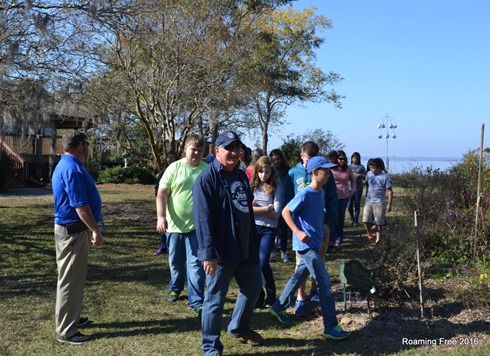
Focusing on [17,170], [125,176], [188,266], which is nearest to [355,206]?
[188,266]

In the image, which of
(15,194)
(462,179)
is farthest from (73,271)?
(15,194)

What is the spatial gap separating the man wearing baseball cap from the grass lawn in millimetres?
477

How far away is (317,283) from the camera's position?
468 centimetres

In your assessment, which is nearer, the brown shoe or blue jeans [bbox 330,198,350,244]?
the brown shoe

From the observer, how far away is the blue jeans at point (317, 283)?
4.61 metres

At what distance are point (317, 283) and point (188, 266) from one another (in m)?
1.45

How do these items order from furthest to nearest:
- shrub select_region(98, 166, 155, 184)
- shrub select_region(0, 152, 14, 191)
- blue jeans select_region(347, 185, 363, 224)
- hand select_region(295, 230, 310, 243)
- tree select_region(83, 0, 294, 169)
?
shrub select_region(98, 166, 155, 184)
shrub select_region(0, 152, 14, 191)
tree select_region(83, 0, 294, 169)
blue jeans select_region(347, 185, 363, 224)
hand select_region(295, 230, 310, 243)

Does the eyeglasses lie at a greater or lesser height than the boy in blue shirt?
greater

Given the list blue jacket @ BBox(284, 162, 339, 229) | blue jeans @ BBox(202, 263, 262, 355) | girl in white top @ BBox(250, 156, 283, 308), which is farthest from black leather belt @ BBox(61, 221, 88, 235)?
blue jacket @ BBox(284, 162, 339, 229)

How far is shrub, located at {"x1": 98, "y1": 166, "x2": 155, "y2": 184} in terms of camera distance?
24.2 meters

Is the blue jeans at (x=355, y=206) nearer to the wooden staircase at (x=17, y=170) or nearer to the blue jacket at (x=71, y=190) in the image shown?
the blue jacket at (x=71, y=190)

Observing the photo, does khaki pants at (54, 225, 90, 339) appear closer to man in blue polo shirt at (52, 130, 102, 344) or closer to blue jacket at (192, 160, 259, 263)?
man in blue polo shirt at (52, 130, 102, 344)

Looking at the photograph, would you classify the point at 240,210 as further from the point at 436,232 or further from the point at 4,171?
the point at 4,171

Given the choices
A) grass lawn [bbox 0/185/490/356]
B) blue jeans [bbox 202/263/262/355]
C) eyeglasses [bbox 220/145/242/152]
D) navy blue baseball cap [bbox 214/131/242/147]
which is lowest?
grass lawn [bbox 0/185/490/356]
